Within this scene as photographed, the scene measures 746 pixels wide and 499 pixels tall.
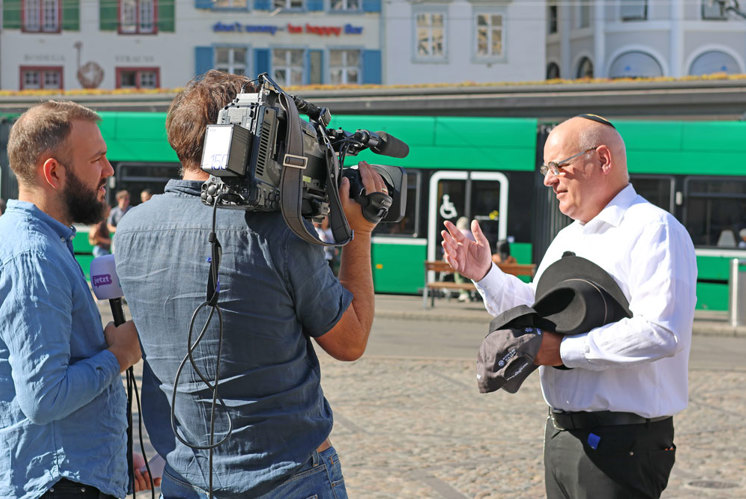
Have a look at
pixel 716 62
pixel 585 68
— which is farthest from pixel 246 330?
pixel 585 68

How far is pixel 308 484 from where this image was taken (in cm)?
253

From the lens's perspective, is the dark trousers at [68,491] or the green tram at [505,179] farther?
the green tram at [505,179]

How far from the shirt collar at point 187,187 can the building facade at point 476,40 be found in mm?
41972

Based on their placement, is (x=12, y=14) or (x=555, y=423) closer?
(x=555, y=423)

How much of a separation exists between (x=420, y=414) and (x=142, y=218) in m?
5.72

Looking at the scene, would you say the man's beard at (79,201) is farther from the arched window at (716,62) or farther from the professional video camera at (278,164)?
the arched window at (716,62)

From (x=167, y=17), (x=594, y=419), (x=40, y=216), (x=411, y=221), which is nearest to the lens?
(x=40, y=216)

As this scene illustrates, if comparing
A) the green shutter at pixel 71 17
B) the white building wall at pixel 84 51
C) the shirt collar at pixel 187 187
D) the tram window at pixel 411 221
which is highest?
the green shutter at pixel 71 17

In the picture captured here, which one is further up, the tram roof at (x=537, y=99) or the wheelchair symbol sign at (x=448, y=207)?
the tram roof at (x=537, y=99)

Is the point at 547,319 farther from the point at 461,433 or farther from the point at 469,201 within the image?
the point at 469,201

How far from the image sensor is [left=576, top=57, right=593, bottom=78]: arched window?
48031 millimetres

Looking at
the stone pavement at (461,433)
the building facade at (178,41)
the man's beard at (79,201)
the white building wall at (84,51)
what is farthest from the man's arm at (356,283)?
the white building wall at (84,51)

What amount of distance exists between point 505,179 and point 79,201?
16620mm

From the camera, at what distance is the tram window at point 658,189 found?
1836 cm
